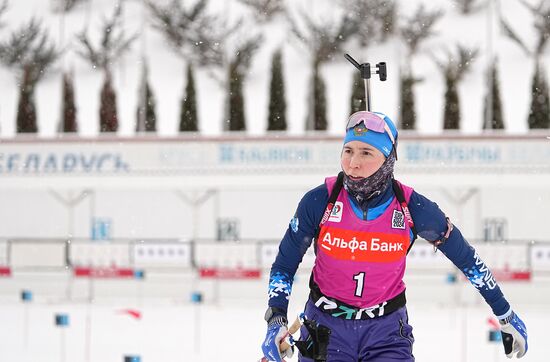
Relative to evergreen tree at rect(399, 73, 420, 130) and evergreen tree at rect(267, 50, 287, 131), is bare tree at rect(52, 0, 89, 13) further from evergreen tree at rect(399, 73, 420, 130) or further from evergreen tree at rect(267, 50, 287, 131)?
evergreen tree at rect(399, 73, 420, 130)

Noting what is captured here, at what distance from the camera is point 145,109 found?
20.6m

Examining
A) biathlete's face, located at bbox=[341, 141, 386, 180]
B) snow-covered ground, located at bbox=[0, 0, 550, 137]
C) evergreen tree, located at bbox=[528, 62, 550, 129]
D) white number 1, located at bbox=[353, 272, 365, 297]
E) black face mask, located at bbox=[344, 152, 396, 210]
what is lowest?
white number 1, located at bbox=[353, 272, 365, 297]

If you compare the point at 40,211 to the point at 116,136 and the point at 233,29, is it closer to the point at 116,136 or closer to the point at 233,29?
the point at 116,136

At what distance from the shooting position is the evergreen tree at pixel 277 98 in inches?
777

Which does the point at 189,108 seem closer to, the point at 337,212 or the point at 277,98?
the point at 277,98

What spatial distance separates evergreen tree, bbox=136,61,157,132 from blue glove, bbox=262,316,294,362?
1613 cm

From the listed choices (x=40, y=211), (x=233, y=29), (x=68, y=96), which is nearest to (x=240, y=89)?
(x=233, y=29)

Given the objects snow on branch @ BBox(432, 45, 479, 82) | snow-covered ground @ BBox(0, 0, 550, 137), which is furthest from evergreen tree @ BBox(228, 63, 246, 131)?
snow on branch @ BBox(432, 45, 479, 82)

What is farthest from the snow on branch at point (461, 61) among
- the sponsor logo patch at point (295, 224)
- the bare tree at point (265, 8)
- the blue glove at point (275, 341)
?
the blue glove at point (275, 341)

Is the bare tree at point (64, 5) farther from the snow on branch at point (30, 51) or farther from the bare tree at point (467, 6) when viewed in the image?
the bare tree at point (467, 6)

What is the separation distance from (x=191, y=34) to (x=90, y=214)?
742 centimetres

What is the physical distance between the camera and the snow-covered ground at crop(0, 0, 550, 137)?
70.9 ft

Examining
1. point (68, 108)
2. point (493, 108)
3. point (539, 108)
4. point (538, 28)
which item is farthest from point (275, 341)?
point (538, 28)

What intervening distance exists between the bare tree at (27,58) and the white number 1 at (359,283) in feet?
57.4
